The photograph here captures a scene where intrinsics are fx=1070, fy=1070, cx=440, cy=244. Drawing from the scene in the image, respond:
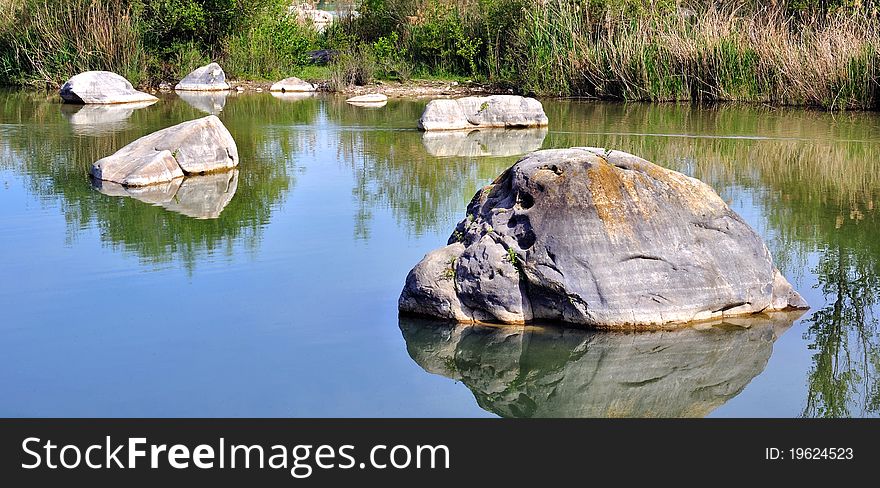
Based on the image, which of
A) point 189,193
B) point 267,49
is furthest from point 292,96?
point 189,193

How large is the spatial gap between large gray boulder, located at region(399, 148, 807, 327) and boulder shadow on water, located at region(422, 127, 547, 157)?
22.5 feet

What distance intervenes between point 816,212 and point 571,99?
11.4m

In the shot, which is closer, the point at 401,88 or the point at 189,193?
the point at 189,193

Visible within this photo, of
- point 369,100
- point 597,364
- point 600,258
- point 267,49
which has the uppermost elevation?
point 600,258

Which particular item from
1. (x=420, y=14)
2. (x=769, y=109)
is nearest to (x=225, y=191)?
(x=769, y=109)

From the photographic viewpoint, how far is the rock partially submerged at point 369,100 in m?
20.5

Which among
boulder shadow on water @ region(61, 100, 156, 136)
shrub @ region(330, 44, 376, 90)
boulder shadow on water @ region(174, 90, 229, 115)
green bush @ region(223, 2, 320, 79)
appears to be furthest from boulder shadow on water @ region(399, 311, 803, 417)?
green bush @ region(223, 2, 320, 79)

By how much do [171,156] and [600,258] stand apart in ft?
20.8

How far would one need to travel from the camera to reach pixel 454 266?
644 cm

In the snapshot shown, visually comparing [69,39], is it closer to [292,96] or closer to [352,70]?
[292,96]

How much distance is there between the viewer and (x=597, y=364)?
5801 mm

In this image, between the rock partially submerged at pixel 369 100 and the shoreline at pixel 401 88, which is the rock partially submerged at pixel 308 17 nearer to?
the shoreline at pixel 401 88

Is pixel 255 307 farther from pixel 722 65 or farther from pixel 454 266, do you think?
pixel 722 65

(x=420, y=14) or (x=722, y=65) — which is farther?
(x=420, y=14)
